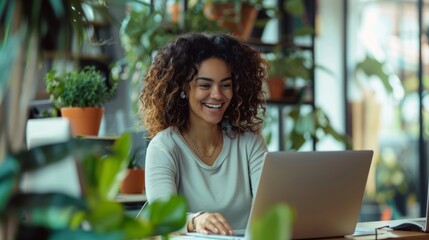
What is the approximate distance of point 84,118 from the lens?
3.61 meters

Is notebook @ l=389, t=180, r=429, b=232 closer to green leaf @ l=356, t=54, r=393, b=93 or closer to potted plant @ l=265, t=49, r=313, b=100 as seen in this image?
potted plant @ l=265, t=49, r=313, b=100

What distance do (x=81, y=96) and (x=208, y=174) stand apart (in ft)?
3.17

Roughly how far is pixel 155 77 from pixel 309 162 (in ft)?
3.26

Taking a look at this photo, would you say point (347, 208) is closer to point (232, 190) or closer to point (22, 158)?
point (232, 190)

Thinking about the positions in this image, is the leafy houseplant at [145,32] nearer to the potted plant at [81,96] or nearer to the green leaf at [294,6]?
the potted plant at [81,96]

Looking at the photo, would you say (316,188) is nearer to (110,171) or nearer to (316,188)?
(316,188)

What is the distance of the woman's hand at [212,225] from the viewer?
90.2 inches

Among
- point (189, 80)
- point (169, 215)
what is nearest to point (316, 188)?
point (189, 80)

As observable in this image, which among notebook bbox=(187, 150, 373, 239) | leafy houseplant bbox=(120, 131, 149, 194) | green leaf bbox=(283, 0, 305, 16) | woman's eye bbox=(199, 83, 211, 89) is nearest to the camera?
notebook bbox=(187, 150, 373, 239)

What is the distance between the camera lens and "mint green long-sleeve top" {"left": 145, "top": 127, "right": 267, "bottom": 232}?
9.00 ft

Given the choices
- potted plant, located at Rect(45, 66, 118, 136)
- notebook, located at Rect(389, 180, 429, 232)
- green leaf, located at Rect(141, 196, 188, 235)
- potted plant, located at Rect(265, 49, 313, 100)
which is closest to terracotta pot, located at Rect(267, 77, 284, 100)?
potted plant, located at Rect(265, 49, 313, 100)

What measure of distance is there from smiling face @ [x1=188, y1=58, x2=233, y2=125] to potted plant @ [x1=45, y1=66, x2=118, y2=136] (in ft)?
2.61

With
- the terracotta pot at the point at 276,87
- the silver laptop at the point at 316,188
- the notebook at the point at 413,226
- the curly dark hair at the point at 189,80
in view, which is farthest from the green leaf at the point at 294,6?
the silver laptop at the point at 316,188

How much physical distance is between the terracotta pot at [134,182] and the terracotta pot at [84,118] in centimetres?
24
